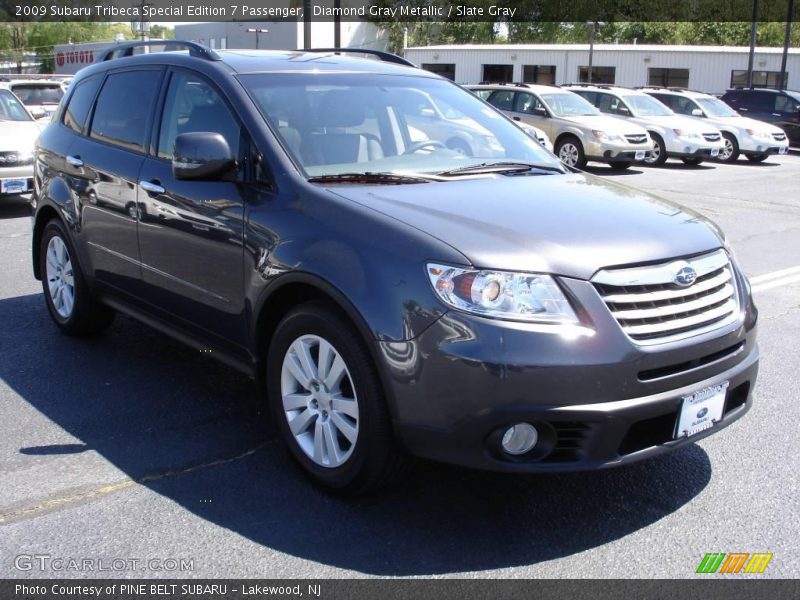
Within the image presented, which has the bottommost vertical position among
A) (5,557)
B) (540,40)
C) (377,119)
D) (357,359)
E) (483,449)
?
(5,557)

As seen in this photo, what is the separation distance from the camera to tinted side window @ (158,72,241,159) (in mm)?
4180

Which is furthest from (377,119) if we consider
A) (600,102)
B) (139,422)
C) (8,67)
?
(8,67)

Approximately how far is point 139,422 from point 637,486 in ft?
7.87

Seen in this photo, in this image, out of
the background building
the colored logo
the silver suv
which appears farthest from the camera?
the background building

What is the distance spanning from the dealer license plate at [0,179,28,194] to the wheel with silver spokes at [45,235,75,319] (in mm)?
5706

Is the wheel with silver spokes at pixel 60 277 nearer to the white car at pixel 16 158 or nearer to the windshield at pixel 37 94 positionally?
the white car at pixel 16 158

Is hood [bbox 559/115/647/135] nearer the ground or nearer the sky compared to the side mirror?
nearer the ground

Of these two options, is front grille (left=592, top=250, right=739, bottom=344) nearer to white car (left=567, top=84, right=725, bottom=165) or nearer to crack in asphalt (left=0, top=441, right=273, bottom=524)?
crack in asphalt (left=0, top=441, right=273, bottom=524)

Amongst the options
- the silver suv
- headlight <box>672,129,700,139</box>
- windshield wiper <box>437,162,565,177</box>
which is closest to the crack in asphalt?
windshield wiper <box>437,162,565,177</box>

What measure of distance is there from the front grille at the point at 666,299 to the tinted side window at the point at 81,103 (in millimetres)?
3738

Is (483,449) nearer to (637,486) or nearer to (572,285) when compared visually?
(572,285)

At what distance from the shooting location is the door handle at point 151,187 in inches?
175

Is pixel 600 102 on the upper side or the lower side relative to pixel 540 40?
lower

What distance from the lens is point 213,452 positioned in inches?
159
